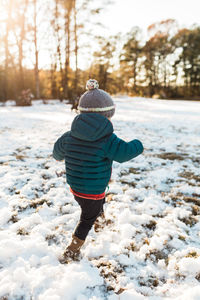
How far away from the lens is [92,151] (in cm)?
158

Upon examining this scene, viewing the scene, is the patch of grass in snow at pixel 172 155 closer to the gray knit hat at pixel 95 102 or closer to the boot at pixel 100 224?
the boot at pixel 100 224

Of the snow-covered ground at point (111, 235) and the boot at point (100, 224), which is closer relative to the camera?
the snow-covered ground at point (111, 235)

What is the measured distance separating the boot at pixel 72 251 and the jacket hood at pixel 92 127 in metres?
0.87

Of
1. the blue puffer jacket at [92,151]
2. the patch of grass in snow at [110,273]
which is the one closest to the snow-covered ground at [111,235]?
the patch of grass in snow at [110,273]

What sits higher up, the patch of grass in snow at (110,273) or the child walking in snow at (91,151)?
the child walking in snow at (91,151)

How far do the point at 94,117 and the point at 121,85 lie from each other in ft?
98.4

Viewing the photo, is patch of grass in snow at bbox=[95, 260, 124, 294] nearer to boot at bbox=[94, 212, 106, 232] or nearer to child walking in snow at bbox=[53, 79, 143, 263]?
child walking in snow at bbox=[53, 79, 143, 263]

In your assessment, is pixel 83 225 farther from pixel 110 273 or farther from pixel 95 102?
pixel 95 102

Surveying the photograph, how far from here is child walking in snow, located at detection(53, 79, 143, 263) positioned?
1.54 meters

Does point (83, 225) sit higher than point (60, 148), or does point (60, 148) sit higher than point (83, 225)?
point (60, 148)

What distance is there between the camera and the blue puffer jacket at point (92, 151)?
1.54m

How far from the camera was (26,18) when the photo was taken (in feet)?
51.0

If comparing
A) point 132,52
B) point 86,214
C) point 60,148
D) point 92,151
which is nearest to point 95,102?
point 92,151

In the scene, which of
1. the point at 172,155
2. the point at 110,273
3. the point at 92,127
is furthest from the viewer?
the point at 172,155
